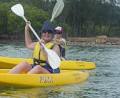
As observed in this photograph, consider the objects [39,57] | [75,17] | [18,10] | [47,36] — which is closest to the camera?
[47,36]

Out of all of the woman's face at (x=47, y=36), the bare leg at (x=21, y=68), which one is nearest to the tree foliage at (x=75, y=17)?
the bare leg at (x=21, y=68)

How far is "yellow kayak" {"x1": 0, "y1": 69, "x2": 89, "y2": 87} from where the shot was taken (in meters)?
12.0

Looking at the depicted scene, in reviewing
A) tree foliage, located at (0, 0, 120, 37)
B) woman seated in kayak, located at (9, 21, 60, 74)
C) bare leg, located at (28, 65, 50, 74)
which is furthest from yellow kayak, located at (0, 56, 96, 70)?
tree foliage, located at (0, 0, 120, 37)

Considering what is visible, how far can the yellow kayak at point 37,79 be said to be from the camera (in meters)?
12.0

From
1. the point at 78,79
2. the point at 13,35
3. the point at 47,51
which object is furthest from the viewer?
the point at 13,35

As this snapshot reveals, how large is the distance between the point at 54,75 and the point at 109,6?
249 ft

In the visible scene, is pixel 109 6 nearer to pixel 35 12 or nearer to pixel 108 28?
pixel 108 28

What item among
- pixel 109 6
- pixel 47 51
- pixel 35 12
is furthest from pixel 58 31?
pixel 109 6

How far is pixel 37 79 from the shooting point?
1246 centimetres

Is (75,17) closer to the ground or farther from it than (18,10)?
closer to the ground

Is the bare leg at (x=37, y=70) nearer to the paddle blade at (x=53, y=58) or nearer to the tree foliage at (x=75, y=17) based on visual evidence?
the paddle blade at (x=53, y=58)

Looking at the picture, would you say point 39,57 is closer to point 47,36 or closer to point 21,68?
point 21,68

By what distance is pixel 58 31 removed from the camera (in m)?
15.5

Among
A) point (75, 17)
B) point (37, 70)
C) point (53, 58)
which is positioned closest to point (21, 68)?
point (37, 70)
